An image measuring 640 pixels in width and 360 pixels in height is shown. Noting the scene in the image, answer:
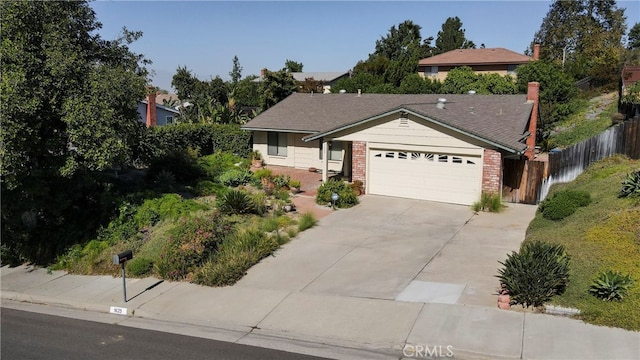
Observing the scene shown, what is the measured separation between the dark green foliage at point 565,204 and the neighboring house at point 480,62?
39182 mm

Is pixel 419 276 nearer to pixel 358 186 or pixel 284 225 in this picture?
pixel 284 225

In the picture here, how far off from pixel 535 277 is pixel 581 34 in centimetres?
5357

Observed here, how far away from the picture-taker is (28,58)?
14.1 metres

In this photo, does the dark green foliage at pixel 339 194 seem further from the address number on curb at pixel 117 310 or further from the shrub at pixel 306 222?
the address number on curb at pixel 117 310

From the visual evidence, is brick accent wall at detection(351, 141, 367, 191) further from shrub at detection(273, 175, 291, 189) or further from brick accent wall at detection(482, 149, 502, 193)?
brick accent wall at detection(482, 149, 502, 193)

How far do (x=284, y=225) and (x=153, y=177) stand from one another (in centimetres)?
739

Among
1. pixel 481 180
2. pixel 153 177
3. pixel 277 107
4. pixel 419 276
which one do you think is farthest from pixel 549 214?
pixel 277 107

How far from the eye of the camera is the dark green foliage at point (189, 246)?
13.6 m

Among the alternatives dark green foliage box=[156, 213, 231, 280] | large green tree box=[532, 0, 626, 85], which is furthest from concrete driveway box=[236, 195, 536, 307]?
large green tree box=[532, 0, 626, 85]

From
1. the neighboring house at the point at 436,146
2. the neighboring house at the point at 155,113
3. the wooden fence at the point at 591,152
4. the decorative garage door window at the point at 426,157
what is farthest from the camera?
the neighboring house at the point at 155,113

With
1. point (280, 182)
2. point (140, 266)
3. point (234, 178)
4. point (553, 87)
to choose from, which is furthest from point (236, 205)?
point (553, 87)

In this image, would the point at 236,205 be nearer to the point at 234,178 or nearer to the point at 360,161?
the point at 234,178

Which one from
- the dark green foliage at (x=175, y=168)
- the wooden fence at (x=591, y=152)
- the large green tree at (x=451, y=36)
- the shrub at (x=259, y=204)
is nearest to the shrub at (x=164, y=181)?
the dark green foliage at (x=175, y=168)

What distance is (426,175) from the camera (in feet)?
68.3
